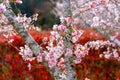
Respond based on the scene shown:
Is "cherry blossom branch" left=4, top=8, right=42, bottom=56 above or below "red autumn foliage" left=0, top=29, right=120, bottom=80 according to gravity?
below

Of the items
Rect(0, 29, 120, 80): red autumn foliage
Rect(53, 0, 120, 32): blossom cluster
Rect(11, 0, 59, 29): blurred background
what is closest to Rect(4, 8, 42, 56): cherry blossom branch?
Rect(53, 0, 120, 32): blossom cluster

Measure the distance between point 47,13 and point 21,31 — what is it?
14871 millimetres

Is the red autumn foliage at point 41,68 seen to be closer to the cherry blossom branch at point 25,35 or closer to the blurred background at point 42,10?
the cherry blossom branch at point 25,35

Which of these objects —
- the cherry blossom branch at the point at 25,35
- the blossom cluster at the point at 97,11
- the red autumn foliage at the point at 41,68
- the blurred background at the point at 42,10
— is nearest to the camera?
the cherry blossom branch at the point at 25,35

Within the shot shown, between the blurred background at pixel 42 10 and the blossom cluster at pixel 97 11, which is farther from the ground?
the blurred background at pixel 42 10

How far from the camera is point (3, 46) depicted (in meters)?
8.21

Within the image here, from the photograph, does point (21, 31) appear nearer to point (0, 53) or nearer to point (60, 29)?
point (60, 29)

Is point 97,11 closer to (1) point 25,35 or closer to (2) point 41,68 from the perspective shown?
(2) point 41,68

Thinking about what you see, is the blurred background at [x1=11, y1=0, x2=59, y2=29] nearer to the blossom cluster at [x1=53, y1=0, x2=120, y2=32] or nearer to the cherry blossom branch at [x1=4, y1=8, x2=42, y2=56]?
the blossom cluster at [x1=53, y1=0, x2=120, y2=32]

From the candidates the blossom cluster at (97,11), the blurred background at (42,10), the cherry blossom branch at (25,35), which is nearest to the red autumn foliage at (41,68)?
the blossom cluster at (97,11)

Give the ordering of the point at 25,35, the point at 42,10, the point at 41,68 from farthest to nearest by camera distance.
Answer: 1. the point at 42,10
2. the point at 41,68
3. the point at 25,35

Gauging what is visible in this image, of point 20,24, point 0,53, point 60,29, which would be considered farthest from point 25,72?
point 20,24

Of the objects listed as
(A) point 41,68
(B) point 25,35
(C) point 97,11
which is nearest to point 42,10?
(C) point 97,11

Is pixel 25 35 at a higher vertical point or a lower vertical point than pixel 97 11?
lower
